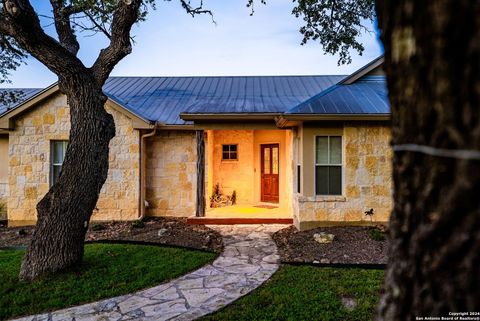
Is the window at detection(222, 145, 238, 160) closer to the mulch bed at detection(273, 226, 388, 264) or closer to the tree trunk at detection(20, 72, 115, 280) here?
the mulch bed at detection(273, 226, 388, 264)

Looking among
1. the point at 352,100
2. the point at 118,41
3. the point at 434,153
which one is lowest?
the point at 434,153

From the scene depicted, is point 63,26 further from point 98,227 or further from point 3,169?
point 3,169

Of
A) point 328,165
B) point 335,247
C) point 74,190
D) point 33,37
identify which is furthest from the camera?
point 328,165

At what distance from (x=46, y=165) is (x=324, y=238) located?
790 cm

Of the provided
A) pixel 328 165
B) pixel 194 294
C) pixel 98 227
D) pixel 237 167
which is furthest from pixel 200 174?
pixel 194 294

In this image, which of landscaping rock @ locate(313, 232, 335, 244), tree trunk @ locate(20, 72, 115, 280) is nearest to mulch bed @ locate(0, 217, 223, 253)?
landscaping rock @ locate(313, 232, 335, 244)

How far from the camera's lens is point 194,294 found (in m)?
4.31

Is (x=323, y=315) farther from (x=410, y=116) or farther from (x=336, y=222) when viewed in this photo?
(x=336, y=222)

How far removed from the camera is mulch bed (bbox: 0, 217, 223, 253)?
687 centimetres

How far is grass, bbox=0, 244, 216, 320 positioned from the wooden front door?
5.85 meters

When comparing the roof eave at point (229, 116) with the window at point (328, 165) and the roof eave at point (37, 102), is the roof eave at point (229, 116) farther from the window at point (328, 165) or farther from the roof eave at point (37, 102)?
the roof eave at point (37, 102)

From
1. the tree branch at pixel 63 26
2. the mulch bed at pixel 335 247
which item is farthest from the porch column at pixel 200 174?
the tree branch at pixel 63 26

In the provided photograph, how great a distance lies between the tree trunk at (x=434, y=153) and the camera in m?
0.96

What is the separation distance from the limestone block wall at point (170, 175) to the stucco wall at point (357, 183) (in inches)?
149
